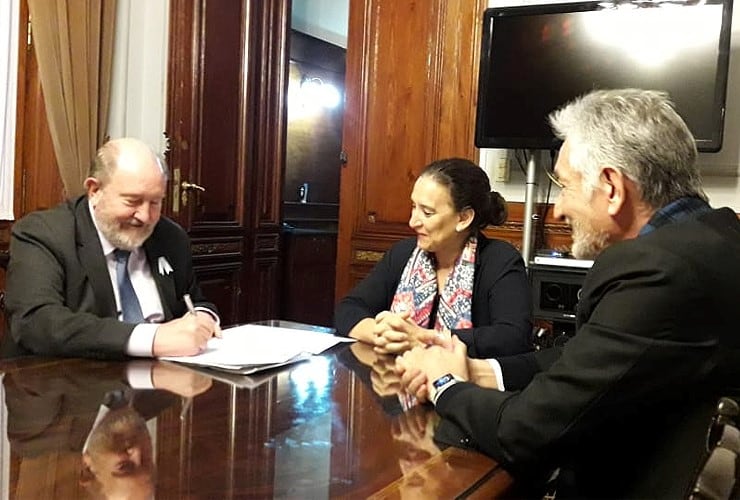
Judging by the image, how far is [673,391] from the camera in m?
1.03

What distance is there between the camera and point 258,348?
171cm

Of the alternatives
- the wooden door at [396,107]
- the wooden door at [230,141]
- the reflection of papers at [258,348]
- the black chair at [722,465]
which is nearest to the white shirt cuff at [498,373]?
the reflection of papers at [258,348]

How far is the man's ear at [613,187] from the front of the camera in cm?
120

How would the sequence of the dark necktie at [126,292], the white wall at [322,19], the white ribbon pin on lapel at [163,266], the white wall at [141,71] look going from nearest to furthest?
1. the dark necktie at [126,292]
2. the white ribbon pin on lapel at [163,266]
3. the white wall at [141,71]
4. the white wall at [322,19]

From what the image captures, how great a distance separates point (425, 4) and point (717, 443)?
315cm

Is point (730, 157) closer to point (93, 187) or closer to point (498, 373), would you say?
point (498, 373)

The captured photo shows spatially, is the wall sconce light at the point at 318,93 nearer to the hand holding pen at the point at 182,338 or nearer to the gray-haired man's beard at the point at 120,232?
the gray-haired man's beard at the point at 120,232

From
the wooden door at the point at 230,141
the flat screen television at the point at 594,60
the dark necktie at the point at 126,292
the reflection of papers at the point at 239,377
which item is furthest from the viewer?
the wooden door at the point at 230,141

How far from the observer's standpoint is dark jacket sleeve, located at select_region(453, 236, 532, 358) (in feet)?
6.38

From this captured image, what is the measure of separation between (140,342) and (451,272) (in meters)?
1.00

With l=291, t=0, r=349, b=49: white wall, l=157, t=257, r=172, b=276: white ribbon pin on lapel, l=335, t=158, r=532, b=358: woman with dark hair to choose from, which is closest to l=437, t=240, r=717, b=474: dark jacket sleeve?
l=335, t=158, r=532, b=358: woman with dark hair

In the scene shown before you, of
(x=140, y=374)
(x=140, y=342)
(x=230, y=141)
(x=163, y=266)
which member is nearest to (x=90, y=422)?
(x=140, y=374)

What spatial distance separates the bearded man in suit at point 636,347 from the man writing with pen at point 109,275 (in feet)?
2.31

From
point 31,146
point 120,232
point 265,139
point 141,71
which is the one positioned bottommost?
point 120,232
